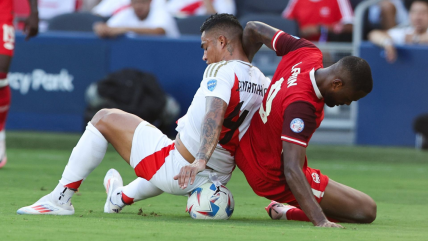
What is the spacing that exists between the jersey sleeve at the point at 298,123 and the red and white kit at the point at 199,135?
0.40 meters

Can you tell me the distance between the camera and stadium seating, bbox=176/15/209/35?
9578 millimetres

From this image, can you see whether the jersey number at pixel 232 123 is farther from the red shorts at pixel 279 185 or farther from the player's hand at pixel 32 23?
the player's hand at pixel 32 23

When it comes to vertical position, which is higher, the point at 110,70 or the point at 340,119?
the point at 110,70

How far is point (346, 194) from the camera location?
417cm

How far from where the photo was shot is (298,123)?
362 centimetres

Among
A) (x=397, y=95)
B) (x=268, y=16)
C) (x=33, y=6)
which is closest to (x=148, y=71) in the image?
(x=268, y=16)

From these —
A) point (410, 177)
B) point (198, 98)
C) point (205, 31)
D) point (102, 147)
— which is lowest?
point (410, 177)

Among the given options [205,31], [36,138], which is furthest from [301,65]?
[36,138]

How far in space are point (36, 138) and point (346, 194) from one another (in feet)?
17.5

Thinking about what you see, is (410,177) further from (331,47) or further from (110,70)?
(110,70)

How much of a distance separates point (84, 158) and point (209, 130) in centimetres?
82

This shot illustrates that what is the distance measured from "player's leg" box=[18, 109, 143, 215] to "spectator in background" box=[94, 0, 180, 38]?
17.3 feet

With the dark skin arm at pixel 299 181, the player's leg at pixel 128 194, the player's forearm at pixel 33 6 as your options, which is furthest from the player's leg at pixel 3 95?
the dark skin arm at pixel 299 181

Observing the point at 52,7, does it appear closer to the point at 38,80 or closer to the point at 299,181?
the point at 38,80
